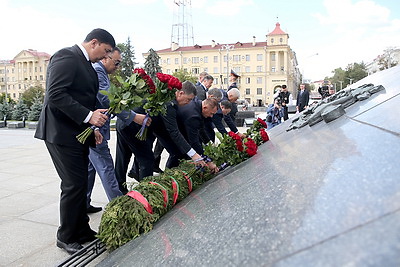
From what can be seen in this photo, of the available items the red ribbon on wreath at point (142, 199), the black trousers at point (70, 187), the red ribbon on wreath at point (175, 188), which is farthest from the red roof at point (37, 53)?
the red ribbon on wreath at point (142, 199)

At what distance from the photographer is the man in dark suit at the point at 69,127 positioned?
266 cm

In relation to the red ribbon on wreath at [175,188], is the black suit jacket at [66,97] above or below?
above

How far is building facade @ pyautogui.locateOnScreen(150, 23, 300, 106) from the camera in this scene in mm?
74312

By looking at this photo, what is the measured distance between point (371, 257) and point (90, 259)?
74.6 inches

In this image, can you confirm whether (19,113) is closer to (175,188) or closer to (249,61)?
(175,188)

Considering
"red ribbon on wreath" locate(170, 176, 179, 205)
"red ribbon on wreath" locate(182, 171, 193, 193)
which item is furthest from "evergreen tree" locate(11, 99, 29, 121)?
"red ribbon on wreath" locate(170, 176, 179, 205)

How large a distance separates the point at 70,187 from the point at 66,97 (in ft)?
2.32

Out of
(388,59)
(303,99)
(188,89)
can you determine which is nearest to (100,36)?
(188,89)

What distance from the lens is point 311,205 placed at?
1406 mm

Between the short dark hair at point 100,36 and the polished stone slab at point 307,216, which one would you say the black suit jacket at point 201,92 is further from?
the polished stone slab at point 307,216

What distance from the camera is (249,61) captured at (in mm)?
75562

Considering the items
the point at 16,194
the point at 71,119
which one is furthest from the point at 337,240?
the point at 16,194

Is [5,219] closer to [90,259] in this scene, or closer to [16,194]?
[16,194]

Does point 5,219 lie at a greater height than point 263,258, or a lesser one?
lesser
